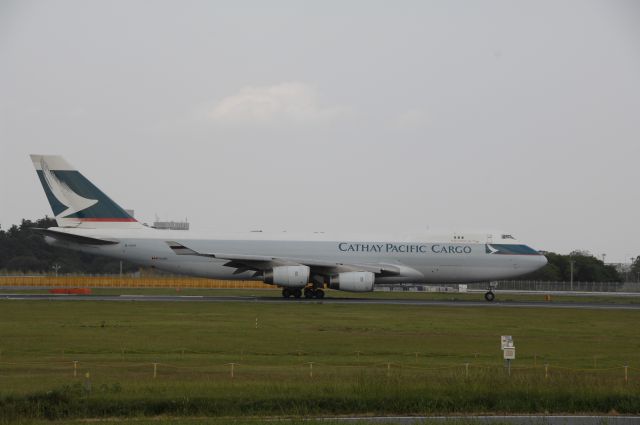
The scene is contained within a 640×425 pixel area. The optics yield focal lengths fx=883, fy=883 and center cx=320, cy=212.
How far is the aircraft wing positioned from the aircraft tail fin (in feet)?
15.3

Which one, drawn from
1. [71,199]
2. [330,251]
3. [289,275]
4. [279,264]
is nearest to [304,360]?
[289,275]

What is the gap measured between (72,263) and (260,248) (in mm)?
68765

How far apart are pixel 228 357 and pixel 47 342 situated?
683 cm

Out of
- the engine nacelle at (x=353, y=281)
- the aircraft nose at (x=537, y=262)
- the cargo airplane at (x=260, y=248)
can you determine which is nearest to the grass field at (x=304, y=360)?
the engine nacelle at (x=353, y=281)

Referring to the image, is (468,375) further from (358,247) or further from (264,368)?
(358,247)

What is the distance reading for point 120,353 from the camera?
89.1 feet

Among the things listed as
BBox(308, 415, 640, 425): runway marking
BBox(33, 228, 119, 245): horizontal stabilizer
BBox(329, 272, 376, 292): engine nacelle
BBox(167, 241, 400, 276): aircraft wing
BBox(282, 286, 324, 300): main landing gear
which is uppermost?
BBox(33, 228, 119, 245): horizontal stabilizer

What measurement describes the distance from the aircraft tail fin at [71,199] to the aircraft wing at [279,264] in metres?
4.66

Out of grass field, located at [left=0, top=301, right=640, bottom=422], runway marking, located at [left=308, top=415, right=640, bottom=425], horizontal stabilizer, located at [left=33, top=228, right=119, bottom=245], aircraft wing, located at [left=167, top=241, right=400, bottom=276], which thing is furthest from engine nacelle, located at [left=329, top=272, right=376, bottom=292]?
runway marking, located at [left=308, top=415, right=640, bottom=425]

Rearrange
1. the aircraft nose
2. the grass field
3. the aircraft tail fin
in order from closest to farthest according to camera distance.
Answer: the grass field < the aircraft tail fin < the aircraft nose

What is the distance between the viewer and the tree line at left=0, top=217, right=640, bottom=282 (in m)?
112

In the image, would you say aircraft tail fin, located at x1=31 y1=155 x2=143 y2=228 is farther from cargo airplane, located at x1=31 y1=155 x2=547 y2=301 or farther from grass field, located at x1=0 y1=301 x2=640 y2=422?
grass field, located at x1=0 y1=301 x2=640 y2=422

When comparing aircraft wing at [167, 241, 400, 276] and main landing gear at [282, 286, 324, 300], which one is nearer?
aircraft wing at [167, 241, 400, 276]

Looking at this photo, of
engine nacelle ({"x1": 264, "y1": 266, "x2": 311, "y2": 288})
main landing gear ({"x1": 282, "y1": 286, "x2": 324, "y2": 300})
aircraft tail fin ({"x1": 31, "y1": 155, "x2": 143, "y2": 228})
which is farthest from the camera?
aircraft tail fin ({"x1": 31, "y1": 155, "x2": 143, "y2": 228})
